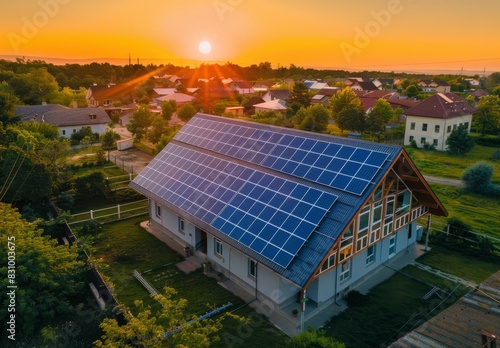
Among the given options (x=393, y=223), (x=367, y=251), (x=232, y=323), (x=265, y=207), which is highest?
(x=265, y=207)

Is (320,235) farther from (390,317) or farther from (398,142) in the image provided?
(398,142)

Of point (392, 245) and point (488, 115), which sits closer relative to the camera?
point (392, 245)

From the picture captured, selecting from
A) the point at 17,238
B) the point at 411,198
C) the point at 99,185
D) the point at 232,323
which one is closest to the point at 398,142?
the point at 411,198

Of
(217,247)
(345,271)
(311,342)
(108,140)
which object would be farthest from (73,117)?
(311,342)

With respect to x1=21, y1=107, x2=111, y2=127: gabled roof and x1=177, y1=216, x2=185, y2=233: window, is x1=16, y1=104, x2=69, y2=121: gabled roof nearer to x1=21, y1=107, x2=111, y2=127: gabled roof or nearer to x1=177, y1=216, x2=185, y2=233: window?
x1=21, y1=107, x2=111, y2=127: gabled roof

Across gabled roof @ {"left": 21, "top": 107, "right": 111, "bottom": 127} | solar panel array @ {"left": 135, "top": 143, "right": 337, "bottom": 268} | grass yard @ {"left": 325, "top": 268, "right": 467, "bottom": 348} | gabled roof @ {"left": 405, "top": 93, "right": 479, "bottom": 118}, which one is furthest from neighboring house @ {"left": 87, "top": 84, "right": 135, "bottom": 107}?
grass yard @ {"left": 325, "top": 268, "right": 467, "bottom": 348}

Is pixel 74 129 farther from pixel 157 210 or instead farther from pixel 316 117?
pixel 157 210

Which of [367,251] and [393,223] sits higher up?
[393,223]

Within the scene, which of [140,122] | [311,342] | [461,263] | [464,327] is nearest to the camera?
[464,327]
